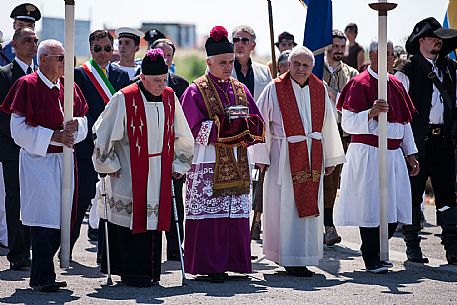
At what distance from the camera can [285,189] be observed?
394 inches

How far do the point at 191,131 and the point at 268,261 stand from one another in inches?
80.4

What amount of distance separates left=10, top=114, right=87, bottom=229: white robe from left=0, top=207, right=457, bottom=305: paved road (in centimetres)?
63

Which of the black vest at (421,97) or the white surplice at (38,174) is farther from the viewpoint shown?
the black vest at (421,97)

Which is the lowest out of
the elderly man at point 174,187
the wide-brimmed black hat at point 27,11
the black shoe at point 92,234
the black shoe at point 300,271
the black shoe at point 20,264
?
the black shoe at point 300,271

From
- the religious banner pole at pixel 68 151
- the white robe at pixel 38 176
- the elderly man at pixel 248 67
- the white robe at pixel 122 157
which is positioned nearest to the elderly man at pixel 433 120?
the elderly man at pixel 248 67

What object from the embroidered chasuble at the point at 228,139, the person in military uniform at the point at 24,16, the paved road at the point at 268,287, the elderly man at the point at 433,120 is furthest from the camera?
the person in military uniform at the point at 24,16

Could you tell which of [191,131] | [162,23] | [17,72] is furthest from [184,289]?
[162,23]

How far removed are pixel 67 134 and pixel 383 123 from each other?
2.95 metres

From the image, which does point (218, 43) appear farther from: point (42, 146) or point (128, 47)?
point (128, 47)

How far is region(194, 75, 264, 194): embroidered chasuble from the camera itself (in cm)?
951

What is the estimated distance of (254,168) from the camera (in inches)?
426

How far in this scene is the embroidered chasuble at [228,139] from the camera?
9508mm

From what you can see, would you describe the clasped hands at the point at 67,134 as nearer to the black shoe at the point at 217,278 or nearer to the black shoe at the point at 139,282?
the black shoe at the point at 139,282

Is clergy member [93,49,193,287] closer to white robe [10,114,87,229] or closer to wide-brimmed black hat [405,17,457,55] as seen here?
white robe [10,114,87,229]
